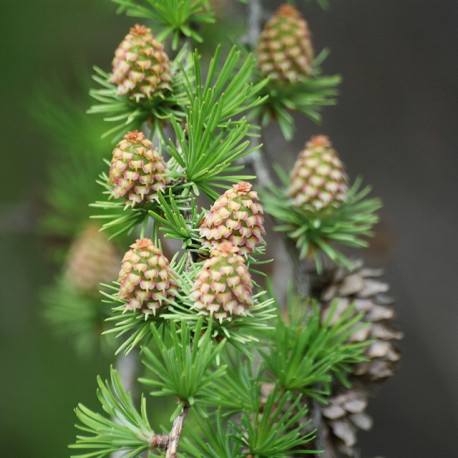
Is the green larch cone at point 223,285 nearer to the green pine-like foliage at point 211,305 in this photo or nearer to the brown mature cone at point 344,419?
the green pine-like foliage at point 211,305

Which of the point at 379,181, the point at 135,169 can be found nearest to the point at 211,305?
the point at 135,169

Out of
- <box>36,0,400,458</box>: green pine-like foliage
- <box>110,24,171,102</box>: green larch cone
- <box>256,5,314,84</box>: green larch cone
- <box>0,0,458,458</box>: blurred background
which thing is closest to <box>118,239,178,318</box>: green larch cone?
<box>36,0,400,458</box>: green pine-like foliage

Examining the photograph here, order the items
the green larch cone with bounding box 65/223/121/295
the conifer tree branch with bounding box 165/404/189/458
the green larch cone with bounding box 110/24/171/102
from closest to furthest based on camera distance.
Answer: the conifer tree branch with bounding box 165/404/189/458
the green larch cone with bounding box 110/24/171/102
the green larch cone with bounding box 65/223/121/295

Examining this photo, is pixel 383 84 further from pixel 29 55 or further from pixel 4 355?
pixel 4 355

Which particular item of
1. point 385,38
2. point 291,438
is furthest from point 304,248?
point 385,38

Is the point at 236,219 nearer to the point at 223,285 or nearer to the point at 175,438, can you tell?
the point at 223,285

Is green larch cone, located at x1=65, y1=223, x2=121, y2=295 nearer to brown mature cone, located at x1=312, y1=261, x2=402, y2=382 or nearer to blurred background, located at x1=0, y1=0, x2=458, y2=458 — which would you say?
brown mature cone, located at x1=312, y1=261, x2=402, y2=382
